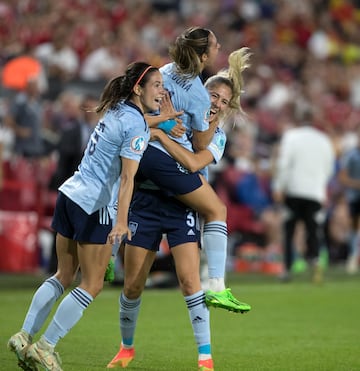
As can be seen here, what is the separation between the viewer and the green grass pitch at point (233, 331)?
803 cm

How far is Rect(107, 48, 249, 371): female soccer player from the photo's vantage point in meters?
7.45

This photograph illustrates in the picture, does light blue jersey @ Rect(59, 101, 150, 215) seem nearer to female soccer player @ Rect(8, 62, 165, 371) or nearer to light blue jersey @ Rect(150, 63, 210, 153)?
female soccer player @ Rect(8, 62, 165, 371)

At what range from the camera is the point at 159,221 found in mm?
7723

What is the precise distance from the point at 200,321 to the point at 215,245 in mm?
608

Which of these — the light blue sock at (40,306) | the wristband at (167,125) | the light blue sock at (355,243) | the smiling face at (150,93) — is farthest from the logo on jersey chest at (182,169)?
the light blue sock at (355,243)

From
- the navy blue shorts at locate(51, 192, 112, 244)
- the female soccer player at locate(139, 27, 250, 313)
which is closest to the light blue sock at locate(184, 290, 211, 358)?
the female soccer player at locate(139, 27, 250, 313)

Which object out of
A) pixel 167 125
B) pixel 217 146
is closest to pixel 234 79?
pixel 217 146

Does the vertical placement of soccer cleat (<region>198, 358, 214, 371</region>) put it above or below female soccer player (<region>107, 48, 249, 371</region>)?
below

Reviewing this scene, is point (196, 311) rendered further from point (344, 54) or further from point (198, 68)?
point (344, 54)

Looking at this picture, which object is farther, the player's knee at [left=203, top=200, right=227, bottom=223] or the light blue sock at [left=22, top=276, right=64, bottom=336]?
the player's knee at [left=203, top=200, right=227, bottom=223]

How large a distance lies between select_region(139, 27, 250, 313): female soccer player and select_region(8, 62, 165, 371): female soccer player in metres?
0.35

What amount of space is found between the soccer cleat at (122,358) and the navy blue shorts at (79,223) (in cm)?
114

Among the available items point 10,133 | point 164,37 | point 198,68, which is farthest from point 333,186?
point 198,68

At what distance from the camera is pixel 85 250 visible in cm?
705
